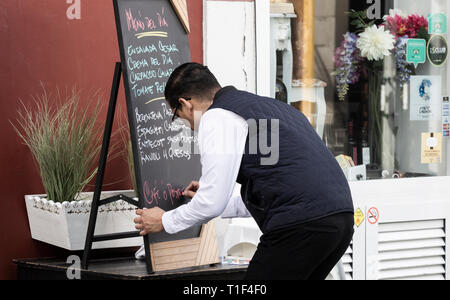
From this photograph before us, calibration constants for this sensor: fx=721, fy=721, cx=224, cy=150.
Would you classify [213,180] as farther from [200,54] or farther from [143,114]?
[200,54]

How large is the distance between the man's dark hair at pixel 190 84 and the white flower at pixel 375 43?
2.58 m

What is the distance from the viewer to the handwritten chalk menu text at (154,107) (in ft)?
12.1

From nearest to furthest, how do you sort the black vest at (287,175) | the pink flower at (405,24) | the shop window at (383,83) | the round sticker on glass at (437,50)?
the black vest at (287,175) < the shop window at (383,83) < the pink flower at (405,24) < the round sticker on glass at (437,50)

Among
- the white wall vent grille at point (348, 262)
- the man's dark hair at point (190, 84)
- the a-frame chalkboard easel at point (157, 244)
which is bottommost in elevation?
the white wall vent grille at point (348, 262)

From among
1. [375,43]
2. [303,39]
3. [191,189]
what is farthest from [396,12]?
[191,189]

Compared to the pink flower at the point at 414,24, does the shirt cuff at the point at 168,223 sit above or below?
below

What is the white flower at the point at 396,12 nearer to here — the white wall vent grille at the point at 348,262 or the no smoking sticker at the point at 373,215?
the no smoking sticker at the point at 373,215

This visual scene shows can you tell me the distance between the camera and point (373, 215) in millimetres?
5059

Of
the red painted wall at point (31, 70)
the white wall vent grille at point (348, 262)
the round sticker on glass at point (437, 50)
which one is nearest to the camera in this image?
the red painted wall at point (31, 70)

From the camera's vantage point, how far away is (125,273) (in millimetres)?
3609

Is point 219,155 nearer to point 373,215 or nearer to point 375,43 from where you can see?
point 373,215

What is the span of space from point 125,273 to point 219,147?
44.9 inches

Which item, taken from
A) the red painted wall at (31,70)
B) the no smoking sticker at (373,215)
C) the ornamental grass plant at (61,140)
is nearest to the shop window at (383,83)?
the no smoking sticker at (373,215)

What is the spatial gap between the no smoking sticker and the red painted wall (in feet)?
5.77
